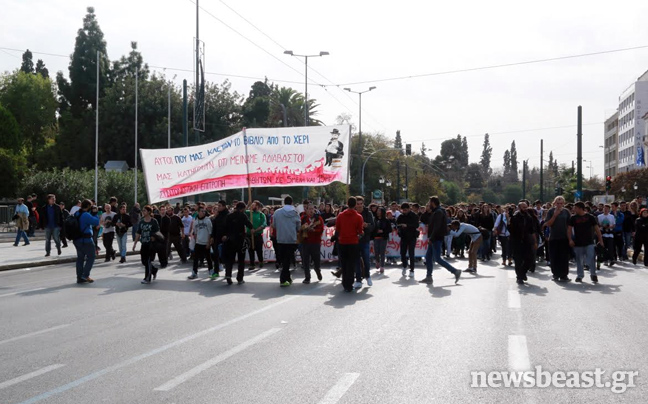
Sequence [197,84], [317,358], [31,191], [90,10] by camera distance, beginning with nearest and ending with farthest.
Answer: [317,358]
[197,84]
[31,191]
[90,10]

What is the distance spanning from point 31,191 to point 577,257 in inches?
1412

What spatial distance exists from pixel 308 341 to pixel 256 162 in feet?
32.0

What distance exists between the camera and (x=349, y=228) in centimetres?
1319

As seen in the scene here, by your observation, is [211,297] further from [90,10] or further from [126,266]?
[90,10]

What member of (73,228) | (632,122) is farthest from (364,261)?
(632,122)

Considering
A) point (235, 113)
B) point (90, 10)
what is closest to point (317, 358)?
point (235, 113)

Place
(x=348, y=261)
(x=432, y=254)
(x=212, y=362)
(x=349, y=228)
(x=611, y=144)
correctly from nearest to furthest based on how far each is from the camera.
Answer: (x=212, y=362) < (x=348, y=261) < (x=349, y=228) < (x=432, y=254) < (x=611, y=144)

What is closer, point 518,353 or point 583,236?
point 518,353

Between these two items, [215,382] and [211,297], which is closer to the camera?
[215,382]

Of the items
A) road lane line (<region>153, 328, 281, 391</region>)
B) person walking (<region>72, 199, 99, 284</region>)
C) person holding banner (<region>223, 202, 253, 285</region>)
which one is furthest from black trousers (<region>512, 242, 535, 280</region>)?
person walking (<region>72, 199, 99, 284</region>)

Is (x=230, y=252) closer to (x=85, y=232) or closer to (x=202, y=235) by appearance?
(x=202, y=235)

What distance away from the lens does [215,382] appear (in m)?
6.08

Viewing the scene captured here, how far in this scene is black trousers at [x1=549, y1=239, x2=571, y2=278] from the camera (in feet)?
48.8

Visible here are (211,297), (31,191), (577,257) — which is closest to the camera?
(211,297)
